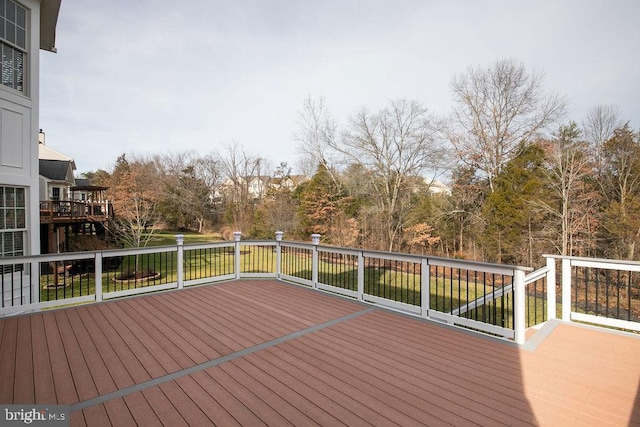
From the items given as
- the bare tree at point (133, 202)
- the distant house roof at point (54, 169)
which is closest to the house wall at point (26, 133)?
the bare tree at point (133, 202)

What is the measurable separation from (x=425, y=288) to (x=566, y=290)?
1883 millimetres

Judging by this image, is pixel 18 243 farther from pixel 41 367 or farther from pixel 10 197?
pixel 41 367

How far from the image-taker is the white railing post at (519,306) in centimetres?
338

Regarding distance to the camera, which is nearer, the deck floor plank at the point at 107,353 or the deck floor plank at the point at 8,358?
the deck floor plank at the point at 8,358

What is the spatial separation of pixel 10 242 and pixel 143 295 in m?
2.71

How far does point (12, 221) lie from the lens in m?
5.49

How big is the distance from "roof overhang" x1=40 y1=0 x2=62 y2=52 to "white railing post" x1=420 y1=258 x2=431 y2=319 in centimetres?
A: 852

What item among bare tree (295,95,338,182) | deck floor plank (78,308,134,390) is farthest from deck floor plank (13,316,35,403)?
bare tree (295,95,338,182)

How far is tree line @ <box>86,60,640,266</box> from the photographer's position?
38.4 feet

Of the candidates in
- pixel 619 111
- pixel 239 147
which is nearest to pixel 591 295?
pixel 619 111

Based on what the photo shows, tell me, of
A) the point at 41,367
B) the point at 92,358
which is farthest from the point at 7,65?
the point at 92,358

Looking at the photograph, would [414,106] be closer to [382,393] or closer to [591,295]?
[591,295]

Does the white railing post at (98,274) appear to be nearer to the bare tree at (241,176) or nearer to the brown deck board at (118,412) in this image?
the brown deck board at (118,412)

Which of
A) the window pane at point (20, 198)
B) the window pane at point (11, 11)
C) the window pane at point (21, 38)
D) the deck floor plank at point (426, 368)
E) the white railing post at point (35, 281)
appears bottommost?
the deck floor plank at point (426, 368)
